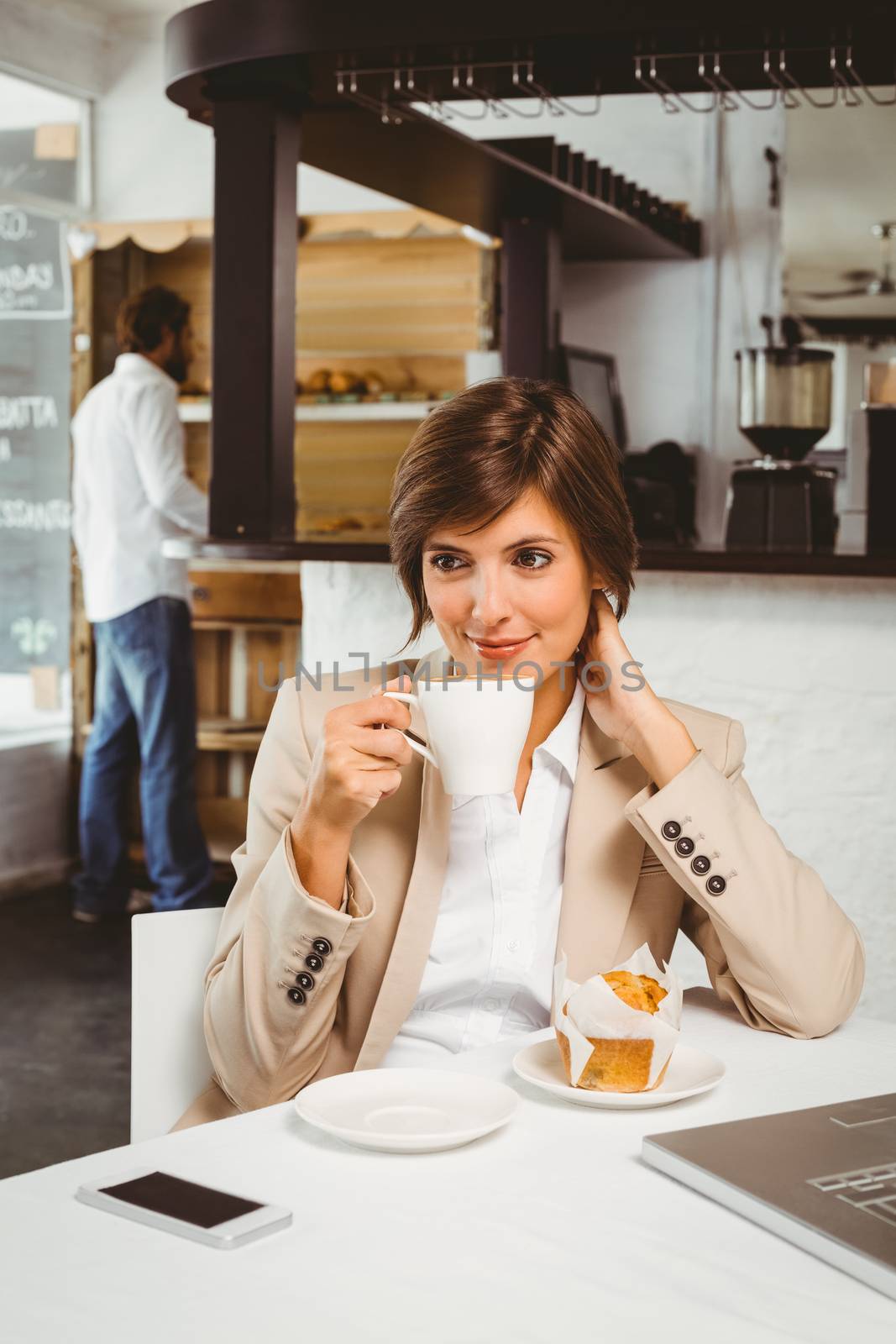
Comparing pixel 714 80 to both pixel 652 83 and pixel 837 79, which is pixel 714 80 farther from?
pixel 837 79

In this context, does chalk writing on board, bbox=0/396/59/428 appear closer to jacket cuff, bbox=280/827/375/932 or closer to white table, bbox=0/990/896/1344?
jacket cuff, bbox=280/827/375/932

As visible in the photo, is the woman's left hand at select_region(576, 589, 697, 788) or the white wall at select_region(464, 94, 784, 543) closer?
the woman's left hand at select_region(576, 589, 697, 788)

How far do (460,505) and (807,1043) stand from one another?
2.07 feet

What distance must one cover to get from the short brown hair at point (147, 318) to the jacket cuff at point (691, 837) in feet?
11.8

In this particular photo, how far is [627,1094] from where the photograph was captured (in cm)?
114

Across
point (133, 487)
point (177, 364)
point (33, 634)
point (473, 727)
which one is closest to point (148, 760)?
point (133, 487)

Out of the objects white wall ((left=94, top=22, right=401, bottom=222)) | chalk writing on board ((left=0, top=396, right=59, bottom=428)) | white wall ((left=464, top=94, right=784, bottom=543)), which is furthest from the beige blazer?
white wall ((left=94, top=22, right=401, bottom=222))

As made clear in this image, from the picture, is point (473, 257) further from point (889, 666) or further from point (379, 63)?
point (889, 666)

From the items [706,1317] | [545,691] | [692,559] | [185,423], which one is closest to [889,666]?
[692,559]

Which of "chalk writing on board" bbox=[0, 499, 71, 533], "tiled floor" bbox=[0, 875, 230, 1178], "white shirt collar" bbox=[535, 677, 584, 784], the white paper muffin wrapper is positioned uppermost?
"chalk writing on board" bbox=[0, 499, 71, 533]

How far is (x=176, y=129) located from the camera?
5316mm

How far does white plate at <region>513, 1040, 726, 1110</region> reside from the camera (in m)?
1.13

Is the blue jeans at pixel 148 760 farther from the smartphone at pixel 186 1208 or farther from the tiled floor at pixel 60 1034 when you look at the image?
the smartphone at pixel 186 1208

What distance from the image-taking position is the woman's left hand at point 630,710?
1486 mm
